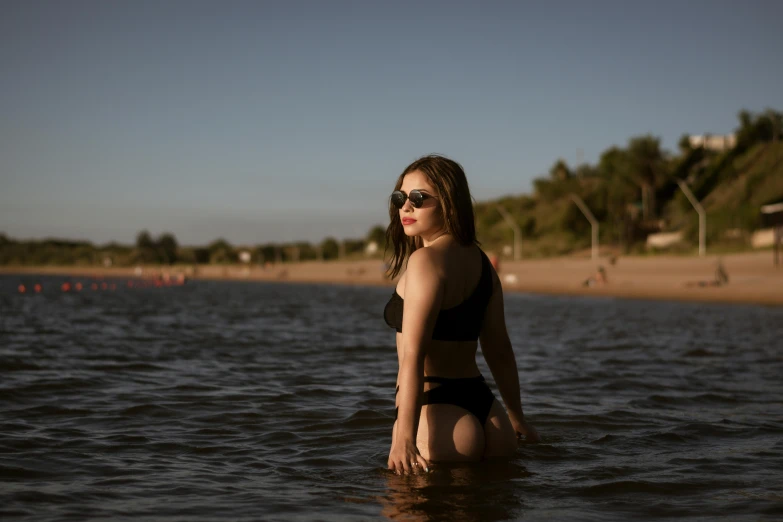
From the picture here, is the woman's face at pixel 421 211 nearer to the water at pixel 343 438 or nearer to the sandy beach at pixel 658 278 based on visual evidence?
the water at pixel 343 438

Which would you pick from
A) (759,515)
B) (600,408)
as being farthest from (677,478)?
(600,408)

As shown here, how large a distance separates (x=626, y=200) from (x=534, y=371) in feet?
255

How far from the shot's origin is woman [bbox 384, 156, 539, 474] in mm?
4227

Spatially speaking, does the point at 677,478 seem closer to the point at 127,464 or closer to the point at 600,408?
the point at 600,408

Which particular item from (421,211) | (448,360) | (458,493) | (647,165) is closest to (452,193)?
(421,211)

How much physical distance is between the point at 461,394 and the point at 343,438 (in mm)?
1953

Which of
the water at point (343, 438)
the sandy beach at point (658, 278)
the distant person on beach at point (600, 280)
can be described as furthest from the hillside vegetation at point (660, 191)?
the water at point (343, 438)

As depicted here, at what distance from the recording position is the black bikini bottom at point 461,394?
4.50m

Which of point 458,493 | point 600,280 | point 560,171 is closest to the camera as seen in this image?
point 458,493

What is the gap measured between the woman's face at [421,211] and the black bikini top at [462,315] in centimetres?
35

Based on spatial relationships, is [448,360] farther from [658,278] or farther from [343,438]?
[658,278]

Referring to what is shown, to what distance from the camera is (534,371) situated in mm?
10453

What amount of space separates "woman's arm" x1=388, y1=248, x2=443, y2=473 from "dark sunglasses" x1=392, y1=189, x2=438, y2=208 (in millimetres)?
301

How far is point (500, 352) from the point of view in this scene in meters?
4.92
